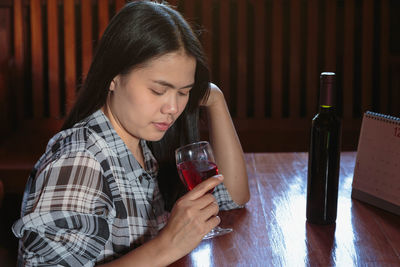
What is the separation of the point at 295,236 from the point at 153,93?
0.41m

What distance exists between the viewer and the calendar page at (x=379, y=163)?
126cm

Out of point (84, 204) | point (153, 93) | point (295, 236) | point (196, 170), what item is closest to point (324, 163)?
point (295, 236)

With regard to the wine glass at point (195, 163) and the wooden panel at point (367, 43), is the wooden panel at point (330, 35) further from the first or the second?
the wine glass at point (195, 163)

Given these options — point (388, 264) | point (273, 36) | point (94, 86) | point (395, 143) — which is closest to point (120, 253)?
point (94, 86)

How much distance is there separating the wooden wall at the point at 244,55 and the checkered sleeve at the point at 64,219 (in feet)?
6.55

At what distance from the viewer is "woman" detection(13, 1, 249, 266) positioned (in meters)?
0.95

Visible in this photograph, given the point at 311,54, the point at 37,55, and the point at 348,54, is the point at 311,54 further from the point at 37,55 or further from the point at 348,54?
the point at 37,55

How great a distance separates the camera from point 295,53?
3.13 metres

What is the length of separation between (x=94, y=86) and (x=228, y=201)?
1.41 ft

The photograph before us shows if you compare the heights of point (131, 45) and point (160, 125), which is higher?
point (131, 45)

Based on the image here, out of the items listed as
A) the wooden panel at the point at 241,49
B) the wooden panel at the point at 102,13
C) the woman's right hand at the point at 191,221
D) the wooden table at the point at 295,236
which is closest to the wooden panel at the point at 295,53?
the wooden panel at the point at 241,49

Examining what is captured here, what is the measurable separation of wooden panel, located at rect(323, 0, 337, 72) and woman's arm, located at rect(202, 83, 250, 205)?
5.48 ft

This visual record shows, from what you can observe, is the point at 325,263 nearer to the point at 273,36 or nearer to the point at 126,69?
the point at 126,69

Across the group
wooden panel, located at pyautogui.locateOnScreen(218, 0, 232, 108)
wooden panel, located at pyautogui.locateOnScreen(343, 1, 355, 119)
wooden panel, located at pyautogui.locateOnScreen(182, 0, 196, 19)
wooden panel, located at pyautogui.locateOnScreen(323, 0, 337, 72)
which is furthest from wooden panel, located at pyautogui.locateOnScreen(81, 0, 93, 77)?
wooden panel, located at pyautogui.locateOnScreen(343, 1, 355, 119)
